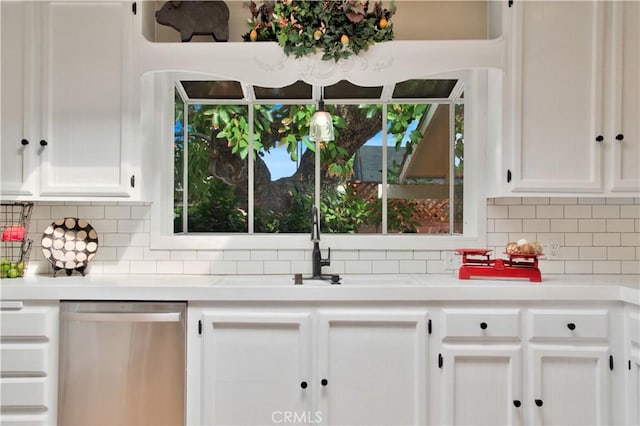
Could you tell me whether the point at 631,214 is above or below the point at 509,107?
below

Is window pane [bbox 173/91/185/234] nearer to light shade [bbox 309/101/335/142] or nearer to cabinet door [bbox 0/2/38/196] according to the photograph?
cabinet door [bbox 0/2/38/196]

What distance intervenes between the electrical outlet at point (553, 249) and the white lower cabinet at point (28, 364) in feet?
8.60

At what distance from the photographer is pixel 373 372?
2010mm

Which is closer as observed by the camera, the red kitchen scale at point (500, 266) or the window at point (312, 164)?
the red kitchen scale at point (500, 266)

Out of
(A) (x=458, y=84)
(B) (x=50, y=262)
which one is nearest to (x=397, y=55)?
(A) (x=458, y=84)

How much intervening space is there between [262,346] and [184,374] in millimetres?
387

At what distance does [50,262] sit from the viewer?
7.90ft

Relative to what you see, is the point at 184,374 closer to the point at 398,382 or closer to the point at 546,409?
the point at 398,382

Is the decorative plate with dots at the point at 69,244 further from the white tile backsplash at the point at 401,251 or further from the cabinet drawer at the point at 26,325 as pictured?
the cabinet drawer at the point at 26,325

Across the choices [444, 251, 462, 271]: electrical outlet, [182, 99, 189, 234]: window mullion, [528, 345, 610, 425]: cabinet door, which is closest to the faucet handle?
[444, 251, 462, 271]: electrical outlet

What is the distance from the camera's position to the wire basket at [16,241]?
7.68 ft

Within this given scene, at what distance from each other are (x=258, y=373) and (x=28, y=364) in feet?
3.50

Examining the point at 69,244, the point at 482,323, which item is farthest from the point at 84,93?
the point at 482,323

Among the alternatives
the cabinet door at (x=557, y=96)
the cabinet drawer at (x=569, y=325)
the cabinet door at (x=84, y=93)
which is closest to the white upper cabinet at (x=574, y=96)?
the cabinet door at (x=557, y=96)
